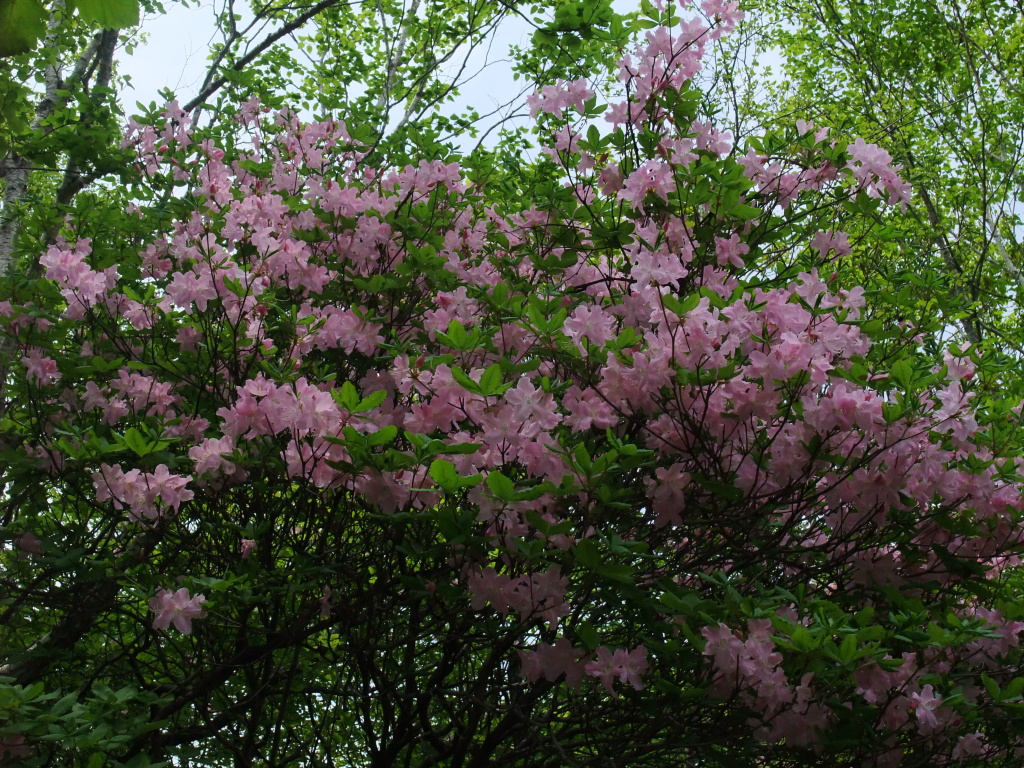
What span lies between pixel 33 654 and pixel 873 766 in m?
3.14

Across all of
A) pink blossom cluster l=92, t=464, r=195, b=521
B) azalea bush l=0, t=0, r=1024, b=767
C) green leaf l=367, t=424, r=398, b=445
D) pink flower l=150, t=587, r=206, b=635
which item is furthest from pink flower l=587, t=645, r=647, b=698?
pink blossom cluster l=92, t=464, r=195, b=521

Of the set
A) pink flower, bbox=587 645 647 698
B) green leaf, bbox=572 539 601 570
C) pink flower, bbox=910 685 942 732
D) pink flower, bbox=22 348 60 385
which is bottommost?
pink flower, bbox=910 685 942 732

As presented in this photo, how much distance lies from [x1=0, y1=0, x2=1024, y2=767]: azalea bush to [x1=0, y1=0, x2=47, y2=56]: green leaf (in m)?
1.17

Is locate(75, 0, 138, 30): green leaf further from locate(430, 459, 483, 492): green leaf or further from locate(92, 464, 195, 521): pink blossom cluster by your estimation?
locate(92, 464, 195, 521): pink blossom cluster

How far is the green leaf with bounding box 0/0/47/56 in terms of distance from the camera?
1.26 metres

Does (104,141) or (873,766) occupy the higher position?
(104,141)

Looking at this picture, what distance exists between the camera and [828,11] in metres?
11.7

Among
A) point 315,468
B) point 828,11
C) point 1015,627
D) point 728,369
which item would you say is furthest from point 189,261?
point 828,11

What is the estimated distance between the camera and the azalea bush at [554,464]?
242 centimetres

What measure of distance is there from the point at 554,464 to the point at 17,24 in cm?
162

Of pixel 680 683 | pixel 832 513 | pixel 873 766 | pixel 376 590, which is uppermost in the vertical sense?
pixel 832 513

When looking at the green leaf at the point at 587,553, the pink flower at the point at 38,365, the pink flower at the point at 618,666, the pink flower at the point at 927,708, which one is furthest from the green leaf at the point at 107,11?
the pink flower at the point at 927,708

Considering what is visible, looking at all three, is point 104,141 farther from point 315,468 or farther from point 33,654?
point 315,468

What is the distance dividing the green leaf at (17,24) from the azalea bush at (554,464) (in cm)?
117
